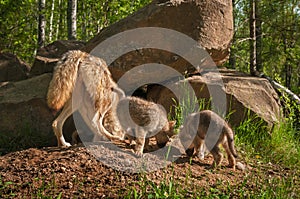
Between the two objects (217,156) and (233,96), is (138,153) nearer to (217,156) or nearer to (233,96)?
(217,156)

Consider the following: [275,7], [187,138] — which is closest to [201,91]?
[187,138]

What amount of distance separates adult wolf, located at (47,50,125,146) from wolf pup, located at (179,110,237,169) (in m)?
1.20

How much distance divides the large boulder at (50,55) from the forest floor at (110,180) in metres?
3.85

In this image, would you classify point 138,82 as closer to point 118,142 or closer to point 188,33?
point 188,33

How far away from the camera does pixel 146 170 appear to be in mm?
4293

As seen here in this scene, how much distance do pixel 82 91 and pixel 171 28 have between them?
2.17 metres

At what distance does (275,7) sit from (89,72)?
27.8 feet

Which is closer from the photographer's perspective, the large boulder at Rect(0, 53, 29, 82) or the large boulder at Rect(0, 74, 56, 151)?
the large boulder at Rect(0, 74, 56, 151)

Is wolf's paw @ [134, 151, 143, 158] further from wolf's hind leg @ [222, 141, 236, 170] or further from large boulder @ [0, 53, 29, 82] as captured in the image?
large boulder @ [0, 53, 29, 82]

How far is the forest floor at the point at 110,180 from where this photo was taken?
3.91 metres

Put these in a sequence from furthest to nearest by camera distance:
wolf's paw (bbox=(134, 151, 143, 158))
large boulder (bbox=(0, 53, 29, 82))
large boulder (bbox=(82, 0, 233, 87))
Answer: large boulder (bbox=(0, 53, 29, 82)), large boulder (bbox=(82, 0, 233, 87)), wolf's paw (bbox=(134, 151, 143, 158))

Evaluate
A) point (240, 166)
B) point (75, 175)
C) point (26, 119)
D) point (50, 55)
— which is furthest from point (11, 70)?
point (240, 166)

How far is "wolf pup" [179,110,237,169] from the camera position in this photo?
4.79 m

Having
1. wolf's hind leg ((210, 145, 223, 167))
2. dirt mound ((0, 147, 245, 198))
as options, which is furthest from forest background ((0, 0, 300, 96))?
dirt mound ((0, 147, 245, 198))
